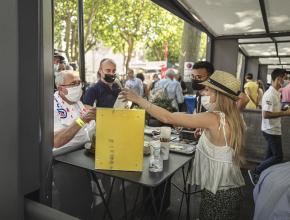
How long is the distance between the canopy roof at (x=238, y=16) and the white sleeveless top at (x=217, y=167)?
1946mm

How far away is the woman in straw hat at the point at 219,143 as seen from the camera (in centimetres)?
200

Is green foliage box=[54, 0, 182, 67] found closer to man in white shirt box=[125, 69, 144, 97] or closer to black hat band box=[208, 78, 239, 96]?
man in white shirt box=[125, 69, 144, 97]

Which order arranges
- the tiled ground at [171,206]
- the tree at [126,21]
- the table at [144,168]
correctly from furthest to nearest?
the tree at [126,21] → the tiled ground at [171,206] → the table at [144,168]

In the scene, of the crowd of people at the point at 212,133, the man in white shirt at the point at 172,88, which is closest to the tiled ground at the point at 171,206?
the crowd of people at the point at 212,133

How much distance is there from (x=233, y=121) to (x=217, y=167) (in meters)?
0.35

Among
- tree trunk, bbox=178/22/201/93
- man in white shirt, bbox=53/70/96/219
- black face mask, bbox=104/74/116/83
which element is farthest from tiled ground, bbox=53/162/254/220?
tree trunk, bbox=178/22/201/93

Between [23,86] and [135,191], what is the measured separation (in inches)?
91.1

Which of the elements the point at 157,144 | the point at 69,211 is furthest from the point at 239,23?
the point at 69,211

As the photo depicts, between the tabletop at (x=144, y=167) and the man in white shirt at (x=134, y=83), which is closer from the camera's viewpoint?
the tabletop at (x=144, y=167)

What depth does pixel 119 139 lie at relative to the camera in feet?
5.67

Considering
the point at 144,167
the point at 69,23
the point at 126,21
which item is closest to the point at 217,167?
the point at 144,167

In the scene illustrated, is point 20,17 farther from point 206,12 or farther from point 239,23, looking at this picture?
point 239,23

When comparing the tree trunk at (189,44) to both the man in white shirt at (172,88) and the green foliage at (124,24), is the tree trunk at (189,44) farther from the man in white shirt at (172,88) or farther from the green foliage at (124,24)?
the green foliage at (124,24)

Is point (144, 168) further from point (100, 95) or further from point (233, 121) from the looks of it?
point (100, 95)
